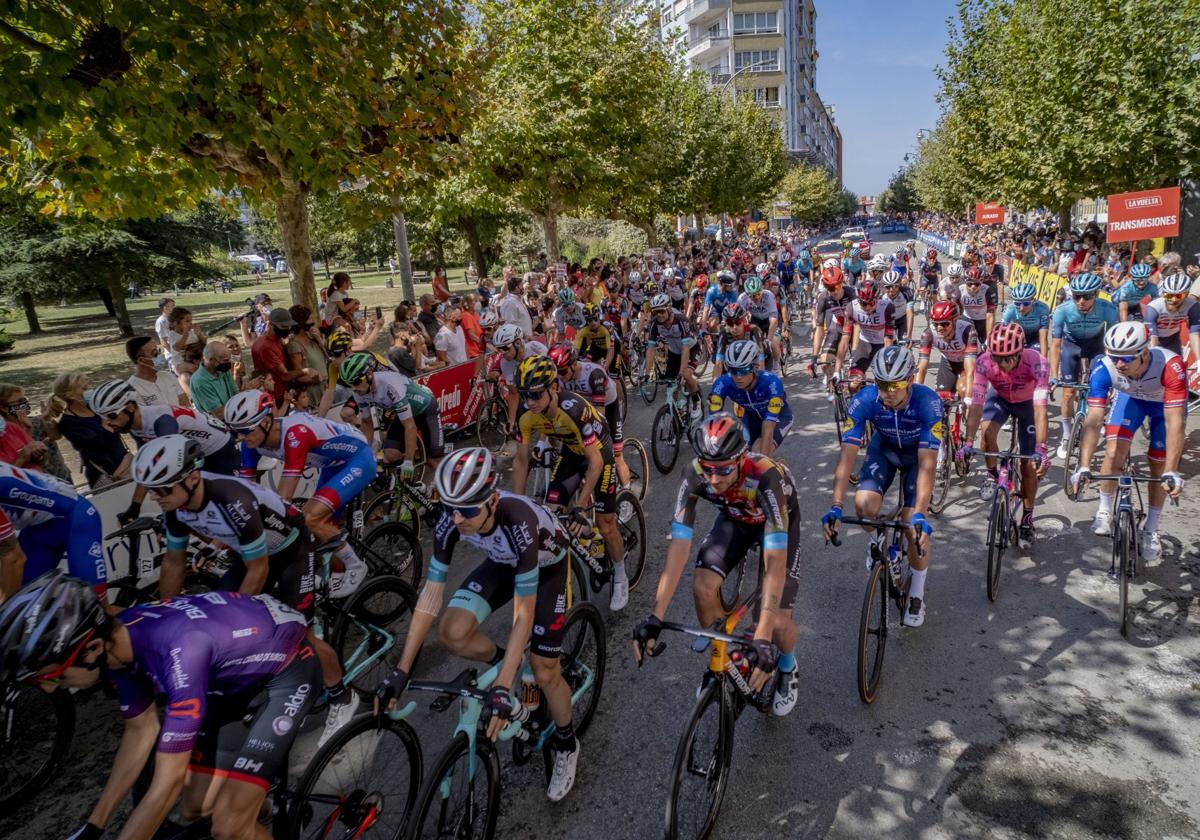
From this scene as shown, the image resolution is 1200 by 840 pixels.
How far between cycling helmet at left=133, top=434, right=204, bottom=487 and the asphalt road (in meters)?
2.08

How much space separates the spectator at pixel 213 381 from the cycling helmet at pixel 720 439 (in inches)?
259

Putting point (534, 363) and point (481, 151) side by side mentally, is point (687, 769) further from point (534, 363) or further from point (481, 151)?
point (481, 151)

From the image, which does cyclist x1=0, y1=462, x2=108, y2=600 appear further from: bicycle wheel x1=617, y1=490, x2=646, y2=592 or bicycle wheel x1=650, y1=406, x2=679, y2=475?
bicycle wheel x1=650, y1=406, x2=679, y2=475

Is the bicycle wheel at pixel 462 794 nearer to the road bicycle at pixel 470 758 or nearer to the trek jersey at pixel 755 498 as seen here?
the road bicycle at pixel 470 758

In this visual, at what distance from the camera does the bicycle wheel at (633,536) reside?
241 inches

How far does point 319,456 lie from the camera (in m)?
5.13

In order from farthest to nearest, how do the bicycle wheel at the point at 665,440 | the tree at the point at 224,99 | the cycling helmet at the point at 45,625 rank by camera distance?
the bicycle wheel at the point at 665,440 → the tree at the point at 224,99 → the cycling helmet at the point at 45,625

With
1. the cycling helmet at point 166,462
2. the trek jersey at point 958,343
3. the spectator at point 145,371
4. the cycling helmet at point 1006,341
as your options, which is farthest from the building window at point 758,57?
the cycling helmet at point 166,462

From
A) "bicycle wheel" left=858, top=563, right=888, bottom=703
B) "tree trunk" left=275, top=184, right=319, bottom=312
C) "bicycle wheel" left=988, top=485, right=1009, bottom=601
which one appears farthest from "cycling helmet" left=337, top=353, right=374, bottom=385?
"bicycle wheel" left=988, top=485, right=1009, bottom=601

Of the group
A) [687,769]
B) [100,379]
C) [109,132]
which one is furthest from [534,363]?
[100,379]

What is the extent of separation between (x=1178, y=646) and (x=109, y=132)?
31.4 ft

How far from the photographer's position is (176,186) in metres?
8.44

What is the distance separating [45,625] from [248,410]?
2734mm

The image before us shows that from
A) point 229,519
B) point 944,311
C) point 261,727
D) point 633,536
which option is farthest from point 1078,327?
point 261,727
